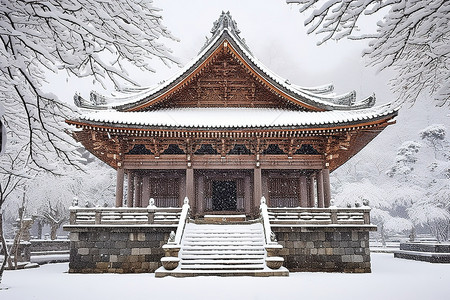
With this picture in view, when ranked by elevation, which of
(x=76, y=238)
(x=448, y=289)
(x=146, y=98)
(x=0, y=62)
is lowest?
(x=448, y=289)

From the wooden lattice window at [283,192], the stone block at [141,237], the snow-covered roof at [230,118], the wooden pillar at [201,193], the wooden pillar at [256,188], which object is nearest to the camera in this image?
the stone block at [141,237]

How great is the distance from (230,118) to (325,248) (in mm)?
7316

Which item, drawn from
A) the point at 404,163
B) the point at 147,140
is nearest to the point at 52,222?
the point at 147,140

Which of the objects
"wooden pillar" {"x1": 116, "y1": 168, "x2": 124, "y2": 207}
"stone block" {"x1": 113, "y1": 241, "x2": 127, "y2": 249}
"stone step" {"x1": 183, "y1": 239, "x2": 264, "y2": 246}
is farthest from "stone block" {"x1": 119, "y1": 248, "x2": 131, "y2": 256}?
"wooden pillar" {"x1": 116, "y1": 168, "x2": 124, "y2": 207}

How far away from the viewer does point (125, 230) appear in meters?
14.3

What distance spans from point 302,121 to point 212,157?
15.3 ft

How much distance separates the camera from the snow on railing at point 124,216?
1445cm

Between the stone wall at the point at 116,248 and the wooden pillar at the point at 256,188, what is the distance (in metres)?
4.59

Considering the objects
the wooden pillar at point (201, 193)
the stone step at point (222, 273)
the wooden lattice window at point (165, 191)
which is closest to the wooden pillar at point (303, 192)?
the wooden pillar at point (201, 193)

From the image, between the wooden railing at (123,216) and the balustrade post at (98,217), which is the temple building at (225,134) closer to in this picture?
the wooden railing at (123,216)

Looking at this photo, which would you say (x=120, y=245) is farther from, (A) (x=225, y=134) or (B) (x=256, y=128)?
(B) (x=256, y=128)

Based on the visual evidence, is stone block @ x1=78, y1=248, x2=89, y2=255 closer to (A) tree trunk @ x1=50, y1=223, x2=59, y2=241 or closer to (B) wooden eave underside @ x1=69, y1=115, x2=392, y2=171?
(B) wooden eave underside @ x1=69, y1=115, x2=392, y2=171

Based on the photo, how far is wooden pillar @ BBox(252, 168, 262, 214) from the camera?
1722 cm

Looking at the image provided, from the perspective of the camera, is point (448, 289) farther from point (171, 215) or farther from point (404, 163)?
point (404, 163)
